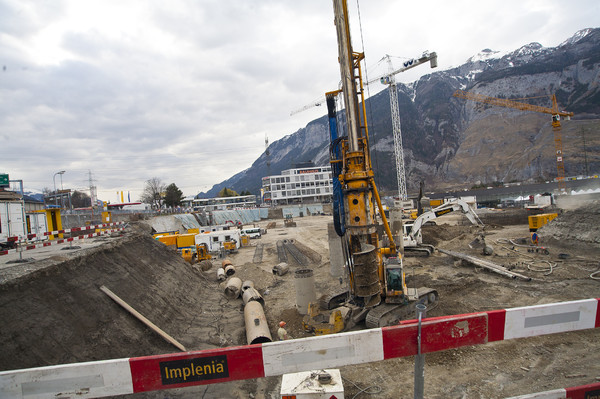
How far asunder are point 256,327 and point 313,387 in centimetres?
552

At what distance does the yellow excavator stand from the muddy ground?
1.44 m

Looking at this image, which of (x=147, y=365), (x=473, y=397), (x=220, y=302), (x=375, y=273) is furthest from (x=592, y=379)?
(x=220, y=302)

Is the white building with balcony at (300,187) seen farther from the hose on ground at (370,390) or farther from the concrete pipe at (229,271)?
the hose on ground at (370,390)

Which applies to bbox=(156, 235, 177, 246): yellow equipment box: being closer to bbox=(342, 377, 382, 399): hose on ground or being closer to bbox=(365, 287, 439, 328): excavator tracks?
bbox=(365, 287, 439, 328): excavator tracks

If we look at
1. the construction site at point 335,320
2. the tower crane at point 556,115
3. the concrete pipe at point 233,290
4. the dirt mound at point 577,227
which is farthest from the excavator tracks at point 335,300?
the tower crane at point 556,115

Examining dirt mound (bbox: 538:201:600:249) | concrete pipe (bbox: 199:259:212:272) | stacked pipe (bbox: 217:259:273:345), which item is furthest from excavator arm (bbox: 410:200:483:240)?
concrete pipe (bbox: 199:259:212:272)

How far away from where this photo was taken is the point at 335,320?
882 cm

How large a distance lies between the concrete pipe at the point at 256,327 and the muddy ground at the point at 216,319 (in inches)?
23.9

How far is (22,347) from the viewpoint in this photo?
5.68 metres

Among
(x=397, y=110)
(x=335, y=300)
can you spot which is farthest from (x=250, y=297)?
(x=397, y=110)

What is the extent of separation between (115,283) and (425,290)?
1010 cm

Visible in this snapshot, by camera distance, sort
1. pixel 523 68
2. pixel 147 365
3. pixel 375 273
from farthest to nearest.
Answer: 1. pixel 523 68
2. pixel 375 273
3. pixel 147 365

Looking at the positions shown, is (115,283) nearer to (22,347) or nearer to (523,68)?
(22,347)

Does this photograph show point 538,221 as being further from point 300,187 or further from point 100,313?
point 300,187
